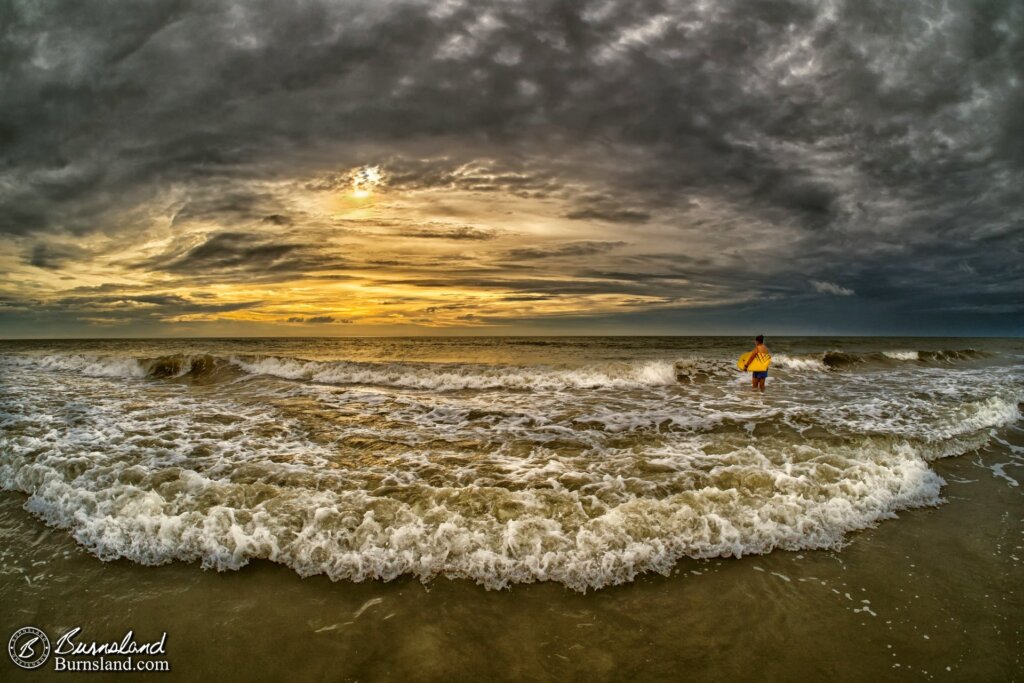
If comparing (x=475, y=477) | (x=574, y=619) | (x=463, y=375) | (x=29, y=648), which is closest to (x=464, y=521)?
(x=475, y=477)

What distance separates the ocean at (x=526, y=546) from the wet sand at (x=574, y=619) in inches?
0.8

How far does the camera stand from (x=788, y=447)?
27.6 feet

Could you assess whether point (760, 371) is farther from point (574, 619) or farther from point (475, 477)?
point (574, 619)

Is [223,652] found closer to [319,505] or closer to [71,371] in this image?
[319,505]

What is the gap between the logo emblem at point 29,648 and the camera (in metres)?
3.62

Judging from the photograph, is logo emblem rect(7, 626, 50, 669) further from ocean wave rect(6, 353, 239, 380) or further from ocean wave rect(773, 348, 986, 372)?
ocean wave rect(773, 348, 986, 372)

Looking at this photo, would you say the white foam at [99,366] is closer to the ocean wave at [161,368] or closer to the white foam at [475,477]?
the ocean wave at [161,368]

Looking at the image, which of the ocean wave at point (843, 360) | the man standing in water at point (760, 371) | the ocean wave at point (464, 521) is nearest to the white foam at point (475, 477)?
the ocean wave at point (464, 521)

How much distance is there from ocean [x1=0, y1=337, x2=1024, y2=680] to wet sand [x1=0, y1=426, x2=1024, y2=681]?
0.07 feet

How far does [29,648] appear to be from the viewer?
3.78 m

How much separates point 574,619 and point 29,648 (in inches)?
171

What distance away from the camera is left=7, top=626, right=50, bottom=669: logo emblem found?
3623 millimetres

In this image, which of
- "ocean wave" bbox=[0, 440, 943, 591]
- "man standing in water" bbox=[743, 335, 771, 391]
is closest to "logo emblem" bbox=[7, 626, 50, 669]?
"ocean wave" bbox=[0, 440, 943, 591]

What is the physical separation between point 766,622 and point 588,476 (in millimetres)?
3283
